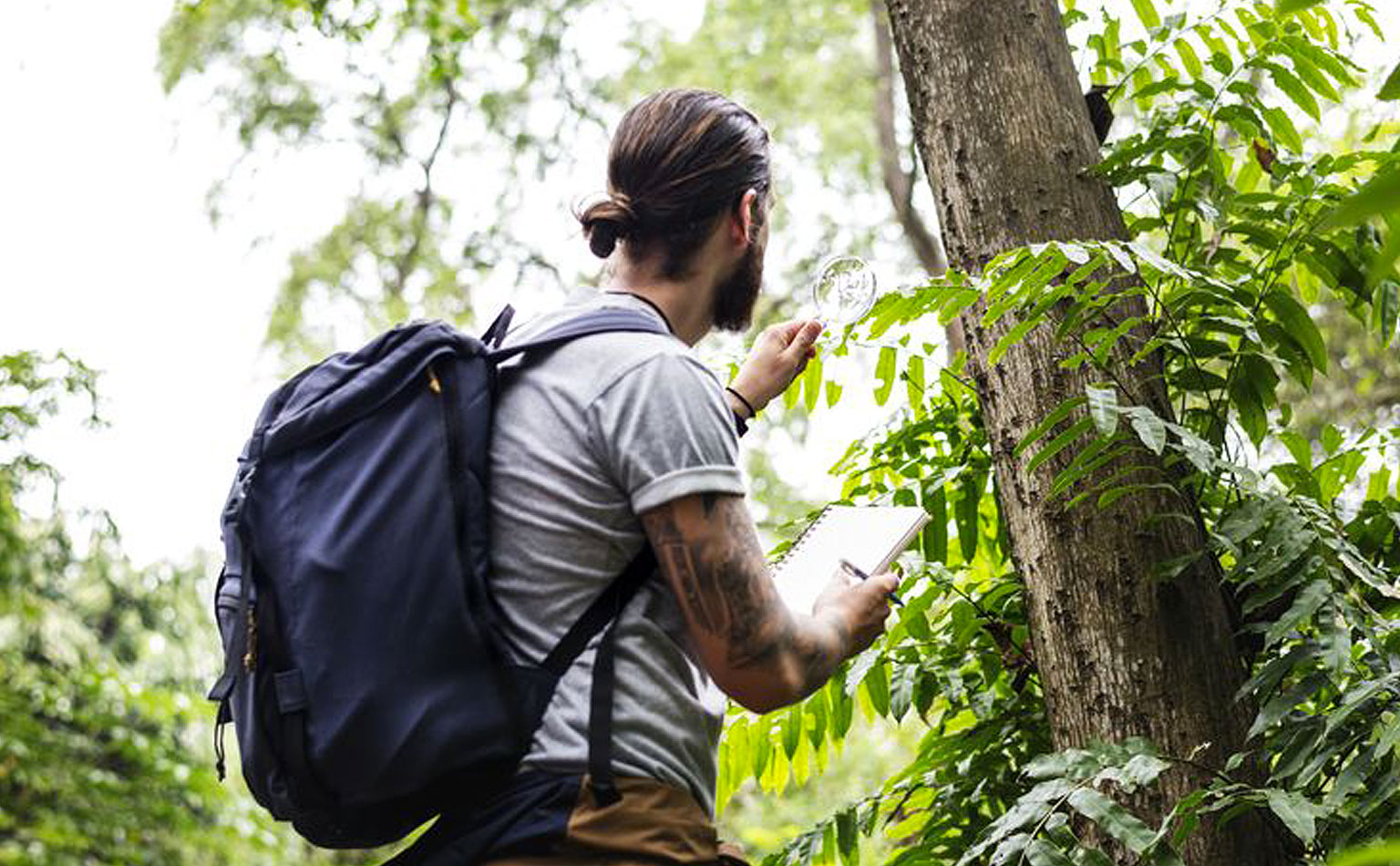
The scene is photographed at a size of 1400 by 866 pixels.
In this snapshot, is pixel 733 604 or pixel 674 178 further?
pixel 674 178

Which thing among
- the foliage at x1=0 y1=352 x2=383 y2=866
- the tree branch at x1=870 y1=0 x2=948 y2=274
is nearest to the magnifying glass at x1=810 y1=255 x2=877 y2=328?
the foliage at x1=0 y1=352 x2=383 y2=866

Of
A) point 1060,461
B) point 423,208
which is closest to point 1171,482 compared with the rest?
point 1060,461

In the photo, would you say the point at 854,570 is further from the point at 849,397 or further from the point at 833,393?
the point at 849,397

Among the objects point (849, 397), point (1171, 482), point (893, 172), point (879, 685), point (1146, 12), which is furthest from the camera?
point (893, 172)

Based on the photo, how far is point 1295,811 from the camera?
201 centimetres

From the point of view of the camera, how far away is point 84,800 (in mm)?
8852

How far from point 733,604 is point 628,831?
0.27 meters

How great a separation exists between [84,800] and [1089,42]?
751cm

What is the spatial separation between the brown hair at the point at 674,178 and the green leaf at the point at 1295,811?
0.99 metres

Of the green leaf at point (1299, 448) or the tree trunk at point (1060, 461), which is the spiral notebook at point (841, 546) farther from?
the green leaf at point (1299, 448)

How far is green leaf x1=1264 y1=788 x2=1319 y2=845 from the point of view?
197cm

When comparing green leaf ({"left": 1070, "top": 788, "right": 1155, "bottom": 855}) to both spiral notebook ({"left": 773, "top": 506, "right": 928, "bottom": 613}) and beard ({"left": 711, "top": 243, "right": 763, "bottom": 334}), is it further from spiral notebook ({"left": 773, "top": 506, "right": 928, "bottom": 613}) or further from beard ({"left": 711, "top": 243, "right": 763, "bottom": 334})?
beard ({"left": 711, "top": 243, "right": 763, "bottom": 334})

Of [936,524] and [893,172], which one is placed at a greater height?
[893,172]

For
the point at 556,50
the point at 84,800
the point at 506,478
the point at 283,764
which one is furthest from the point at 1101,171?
the point at 556,50
